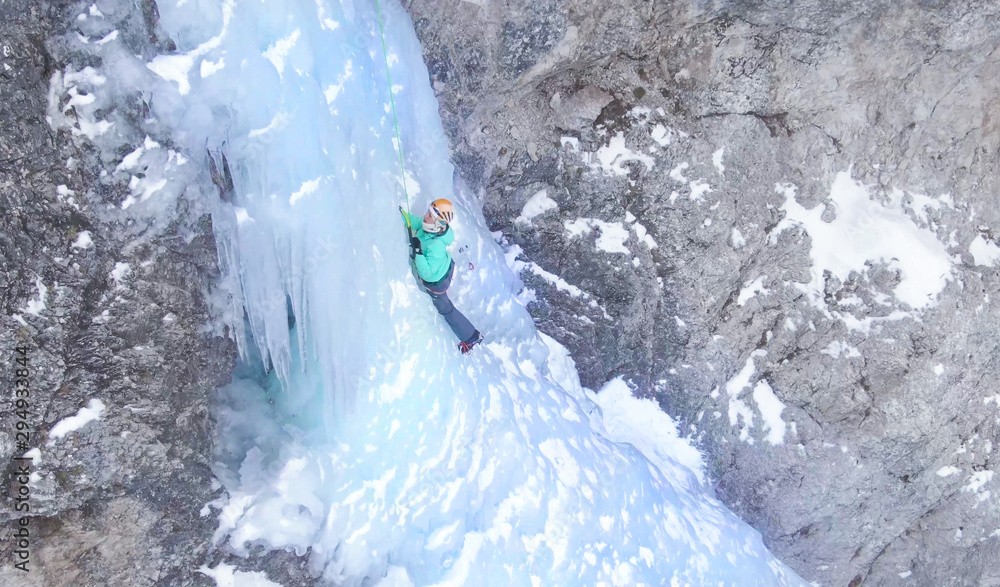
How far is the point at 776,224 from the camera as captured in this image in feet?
20.9

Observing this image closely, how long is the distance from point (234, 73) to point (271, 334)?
167cm

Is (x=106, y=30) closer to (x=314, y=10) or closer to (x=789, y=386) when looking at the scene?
(x=314, y=10)

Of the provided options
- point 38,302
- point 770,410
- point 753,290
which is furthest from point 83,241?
point 770,410

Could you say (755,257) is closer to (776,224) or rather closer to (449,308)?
(776,224)

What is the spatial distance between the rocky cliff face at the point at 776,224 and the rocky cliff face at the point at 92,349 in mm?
2762

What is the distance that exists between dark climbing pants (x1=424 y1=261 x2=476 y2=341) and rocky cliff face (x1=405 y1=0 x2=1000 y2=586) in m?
1.50

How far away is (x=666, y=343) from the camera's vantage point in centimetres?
670

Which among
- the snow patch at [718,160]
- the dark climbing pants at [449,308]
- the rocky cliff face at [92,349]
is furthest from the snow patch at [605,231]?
the rocky cliff face at [92,349]

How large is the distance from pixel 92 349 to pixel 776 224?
6.12 m

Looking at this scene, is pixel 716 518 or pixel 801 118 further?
Result: pixel 716 518

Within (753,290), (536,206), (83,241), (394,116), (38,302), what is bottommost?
(753,290)

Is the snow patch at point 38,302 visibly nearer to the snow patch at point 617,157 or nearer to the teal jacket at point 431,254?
the teal jacket at point 431,254

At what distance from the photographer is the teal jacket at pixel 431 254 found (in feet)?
15.1

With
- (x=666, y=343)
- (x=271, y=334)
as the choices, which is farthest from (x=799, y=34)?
(x=271, y=334)
